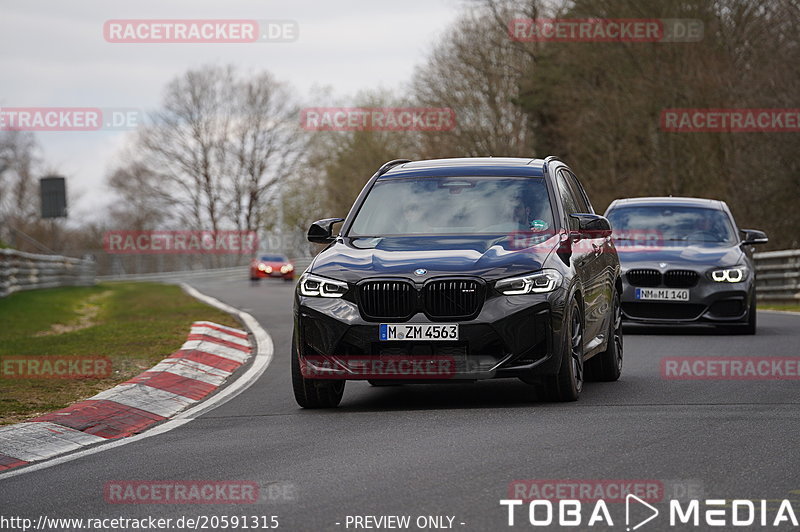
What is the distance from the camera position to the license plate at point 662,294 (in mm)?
16281

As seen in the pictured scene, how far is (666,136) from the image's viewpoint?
4103 cm

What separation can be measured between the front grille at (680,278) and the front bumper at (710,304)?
0.07m

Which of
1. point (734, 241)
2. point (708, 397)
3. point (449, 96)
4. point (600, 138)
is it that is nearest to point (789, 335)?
point (734, 241)

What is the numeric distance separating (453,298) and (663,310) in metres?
7.95

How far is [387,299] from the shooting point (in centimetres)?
910

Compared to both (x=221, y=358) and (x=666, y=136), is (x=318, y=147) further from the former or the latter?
(x=221, y=358)

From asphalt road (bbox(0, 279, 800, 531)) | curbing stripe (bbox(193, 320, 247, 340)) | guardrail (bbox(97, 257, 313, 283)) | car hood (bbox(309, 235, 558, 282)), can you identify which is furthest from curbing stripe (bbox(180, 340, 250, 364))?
guardrail (bbox(97, 257, 313, 283))

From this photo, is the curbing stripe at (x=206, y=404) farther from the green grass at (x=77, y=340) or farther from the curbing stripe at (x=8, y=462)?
the green grass at (x=77, y=340)

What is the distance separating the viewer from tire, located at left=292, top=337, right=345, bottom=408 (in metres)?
9.62

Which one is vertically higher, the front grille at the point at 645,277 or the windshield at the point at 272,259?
the front grille at the point at 645,277

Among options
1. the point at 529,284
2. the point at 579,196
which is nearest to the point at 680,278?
the point at 579,196

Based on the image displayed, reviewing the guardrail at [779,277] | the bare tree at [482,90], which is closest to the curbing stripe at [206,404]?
the guardrail at [779,277]

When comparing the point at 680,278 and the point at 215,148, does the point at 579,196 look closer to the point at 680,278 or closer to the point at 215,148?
the point at 680,278

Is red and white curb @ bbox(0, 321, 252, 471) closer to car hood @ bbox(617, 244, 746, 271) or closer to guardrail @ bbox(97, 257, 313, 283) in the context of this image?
car hood @ bbox(617, 244, 746, 271)
